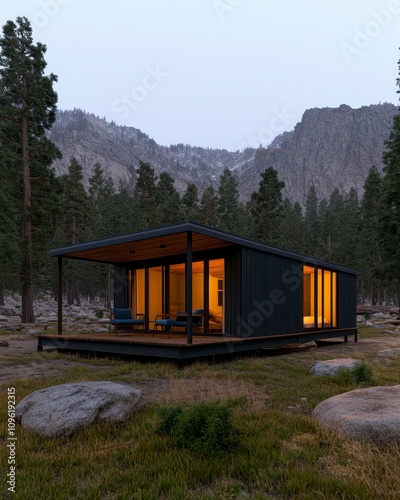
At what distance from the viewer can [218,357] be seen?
9930 mm

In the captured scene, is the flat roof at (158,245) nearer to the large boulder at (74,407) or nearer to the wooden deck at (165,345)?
the wooden deck at (165,345)

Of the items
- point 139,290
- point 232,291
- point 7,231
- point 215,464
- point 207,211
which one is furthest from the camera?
point 207,211

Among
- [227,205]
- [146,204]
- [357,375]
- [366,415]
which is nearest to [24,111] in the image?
[146,204]

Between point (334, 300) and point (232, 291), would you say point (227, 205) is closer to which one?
point (334, 300)

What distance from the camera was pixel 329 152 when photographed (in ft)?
466

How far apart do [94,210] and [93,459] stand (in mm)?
50971

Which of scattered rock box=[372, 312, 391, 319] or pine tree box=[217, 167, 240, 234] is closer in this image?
scattered rock box=[372, 312, 391, 319]

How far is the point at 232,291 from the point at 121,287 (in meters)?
5.09

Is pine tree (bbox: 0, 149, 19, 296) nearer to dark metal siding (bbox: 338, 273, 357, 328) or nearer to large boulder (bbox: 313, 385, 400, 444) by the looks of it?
dark metal siding (bbox: 338, 273, 357, 328)

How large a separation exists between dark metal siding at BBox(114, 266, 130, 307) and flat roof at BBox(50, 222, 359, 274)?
695 millimetres

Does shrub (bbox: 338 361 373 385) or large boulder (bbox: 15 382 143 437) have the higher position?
large boulder (bbox: 15 382 143 437)

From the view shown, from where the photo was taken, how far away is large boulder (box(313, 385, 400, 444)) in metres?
3.75

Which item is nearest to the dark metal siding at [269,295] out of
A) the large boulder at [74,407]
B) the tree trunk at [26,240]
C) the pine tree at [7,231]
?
the large boulder at [74,407]

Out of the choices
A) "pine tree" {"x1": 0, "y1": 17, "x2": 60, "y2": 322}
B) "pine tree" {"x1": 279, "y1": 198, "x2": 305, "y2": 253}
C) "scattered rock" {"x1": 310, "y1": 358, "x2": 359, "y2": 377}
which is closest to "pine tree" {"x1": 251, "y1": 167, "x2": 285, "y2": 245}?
"pine tree" {"x1": 279, "y1": 198, "x2": 305, "y2": 253}
